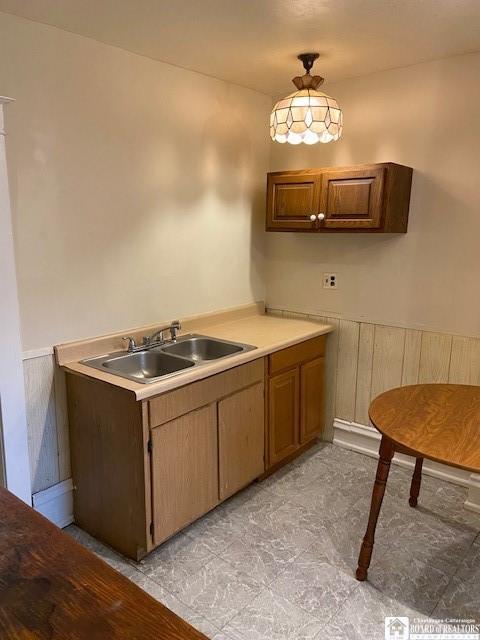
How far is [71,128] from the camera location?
2.26m

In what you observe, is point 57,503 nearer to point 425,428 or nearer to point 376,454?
point 425,428

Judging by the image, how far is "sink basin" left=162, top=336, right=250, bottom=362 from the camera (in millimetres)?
2756

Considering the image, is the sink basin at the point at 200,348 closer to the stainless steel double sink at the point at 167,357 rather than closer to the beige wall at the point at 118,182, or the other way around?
the stainless steel double sink at the point at 167,357

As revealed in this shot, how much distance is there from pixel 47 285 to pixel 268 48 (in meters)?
1.59

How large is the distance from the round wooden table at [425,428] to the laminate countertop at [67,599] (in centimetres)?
117

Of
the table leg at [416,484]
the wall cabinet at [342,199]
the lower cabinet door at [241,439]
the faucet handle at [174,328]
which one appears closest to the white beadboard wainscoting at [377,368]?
the table leg at [416,484]

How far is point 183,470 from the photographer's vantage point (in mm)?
2262

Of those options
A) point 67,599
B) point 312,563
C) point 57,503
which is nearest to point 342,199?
point 312,563

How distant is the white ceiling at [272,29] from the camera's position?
1.91 metres

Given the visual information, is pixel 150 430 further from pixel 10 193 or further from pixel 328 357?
pixel 328 357

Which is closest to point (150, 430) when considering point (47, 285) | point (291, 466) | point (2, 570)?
point (47, 285)

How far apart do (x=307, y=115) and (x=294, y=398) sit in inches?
64.3

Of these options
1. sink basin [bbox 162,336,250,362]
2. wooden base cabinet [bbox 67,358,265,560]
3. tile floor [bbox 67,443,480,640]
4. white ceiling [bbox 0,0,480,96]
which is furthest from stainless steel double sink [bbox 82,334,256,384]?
white ceiling [bbox 0,0,480,96]

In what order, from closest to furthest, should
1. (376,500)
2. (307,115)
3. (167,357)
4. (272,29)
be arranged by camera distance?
(376,500)
(272,29)
(307,115)
(167,357)
